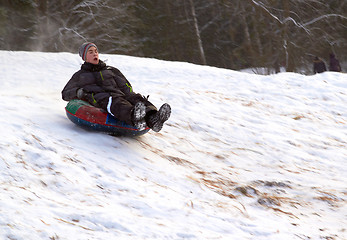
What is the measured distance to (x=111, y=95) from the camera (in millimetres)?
4750

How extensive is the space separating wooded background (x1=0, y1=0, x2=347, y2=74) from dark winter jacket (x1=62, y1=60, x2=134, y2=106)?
490 inches

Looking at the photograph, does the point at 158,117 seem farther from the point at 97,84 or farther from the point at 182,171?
the point at 97,84

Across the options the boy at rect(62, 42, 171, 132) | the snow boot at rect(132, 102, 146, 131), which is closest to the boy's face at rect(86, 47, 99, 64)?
the boy at rect(62, 42, 171, 132)

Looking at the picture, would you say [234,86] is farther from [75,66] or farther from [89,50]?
[89,50]

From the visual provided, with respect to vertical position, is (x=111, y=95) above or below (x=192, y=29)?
below

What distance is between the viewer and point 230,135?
5836mm

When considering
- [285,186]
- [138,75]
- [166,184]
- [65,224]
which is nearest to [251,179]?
[285,186]

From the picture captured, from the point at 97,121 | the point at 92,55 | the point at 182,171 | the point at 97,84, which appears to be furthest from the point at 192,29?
the point at 182,171

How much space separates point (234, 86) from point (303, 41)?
11258 millimetres

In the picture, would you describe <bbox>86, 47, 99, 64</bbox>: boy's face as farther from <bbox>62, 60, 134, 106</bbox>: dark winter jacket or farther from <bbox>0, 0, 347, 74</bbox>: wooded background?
<bbox>0, 0, 347, 74</bbox>: wooded background

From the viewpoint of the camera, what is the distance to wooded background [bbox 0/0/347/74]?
17.1m

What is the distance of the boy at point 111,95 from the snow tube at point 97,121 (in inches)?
3.2

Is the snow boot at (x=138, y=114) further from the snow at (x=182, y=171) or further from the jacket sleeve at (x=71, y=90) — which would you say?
the jacket sleeve at (x=71, y=90)

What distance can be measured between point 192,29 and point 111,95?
16185mm
